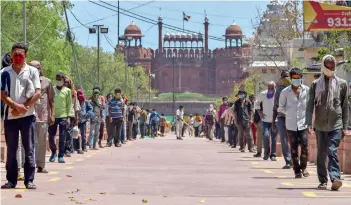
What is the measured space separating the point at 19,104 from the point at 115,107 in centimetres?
1952

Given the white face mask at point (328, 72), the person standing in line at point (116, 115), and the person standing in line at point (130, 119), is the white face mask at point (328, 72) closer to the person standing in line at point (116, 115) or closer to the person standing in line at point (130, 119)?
the person standing in line at point (116, 115)

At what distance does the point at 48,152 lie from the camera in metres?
26.2

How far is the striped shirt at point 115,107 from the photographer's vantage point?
109 ft

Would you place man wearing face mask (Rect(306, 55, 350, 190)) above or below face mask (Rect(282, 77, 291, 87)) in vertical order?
below

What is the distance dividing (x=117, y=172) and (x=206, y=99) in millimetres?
164496

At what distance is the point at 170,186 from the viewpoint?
14633mm

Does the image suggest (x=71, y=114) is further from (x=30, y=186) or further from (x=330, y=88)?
(x=30, y=186)

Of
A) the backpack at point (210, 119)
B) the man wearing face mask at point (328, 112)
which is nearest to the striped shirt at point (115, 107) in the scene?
the man wearing face mask at point (328, 112)

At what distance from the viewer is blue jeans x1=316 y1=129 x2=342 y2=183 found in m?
14.7

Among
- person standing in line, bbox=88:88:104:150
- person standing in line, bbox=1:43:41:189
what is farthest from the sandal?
person standing in line, bbox=88:88:104:150

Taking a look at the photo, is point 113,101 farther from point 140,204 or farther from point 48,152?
point 140,204

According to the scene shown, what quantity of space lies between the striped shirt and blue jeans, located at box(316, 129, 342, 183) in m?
18.4

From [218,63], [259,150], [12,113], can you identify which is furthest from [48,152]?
[218,63]

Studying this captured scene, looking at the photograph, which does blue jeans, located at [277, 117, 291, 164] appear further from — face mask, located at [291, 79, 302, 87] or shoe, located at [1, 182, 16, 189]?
shoe, located at [1, 182, 16, 189]
